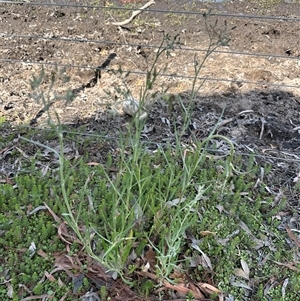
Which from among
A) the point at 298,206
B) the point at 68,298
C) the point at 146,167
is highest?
the point at 146,167

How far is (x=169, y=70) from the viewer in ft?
13.7

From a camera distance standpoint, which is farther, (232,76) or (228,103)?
(232,76)

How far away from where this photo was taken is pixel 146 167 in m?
2.75

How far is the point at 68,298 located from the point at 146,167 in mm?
901

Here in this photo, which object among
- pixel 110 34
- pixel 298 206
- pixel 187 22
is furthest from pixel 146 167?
pixel 187 22

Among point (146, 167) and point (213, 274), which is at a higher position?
point (146, 167)

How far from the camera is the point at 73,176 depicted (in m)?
2.85

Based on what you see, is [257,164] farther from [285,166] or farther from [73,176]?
[73,176]

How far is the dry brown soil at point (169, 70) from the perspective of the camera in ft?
11.4

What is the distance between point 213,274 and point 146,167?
0.75 metres

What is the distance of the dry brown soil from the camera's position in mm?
3461

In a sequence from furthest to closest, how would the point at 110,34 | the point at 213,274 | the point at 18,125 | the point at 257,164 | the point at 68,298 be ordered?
1. the point at 110,34
2. the point at 18,125
3. the point at 257,164
4. the point at 213,274
5. the point at 68,298

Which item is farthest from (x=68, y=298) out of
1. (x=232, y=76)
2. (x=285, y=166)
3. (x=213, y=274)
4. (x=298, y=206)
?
(x=232, y=76)

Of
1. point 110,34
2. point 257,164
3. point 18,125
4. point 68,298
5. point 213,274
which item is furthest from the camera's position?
point 110,34
